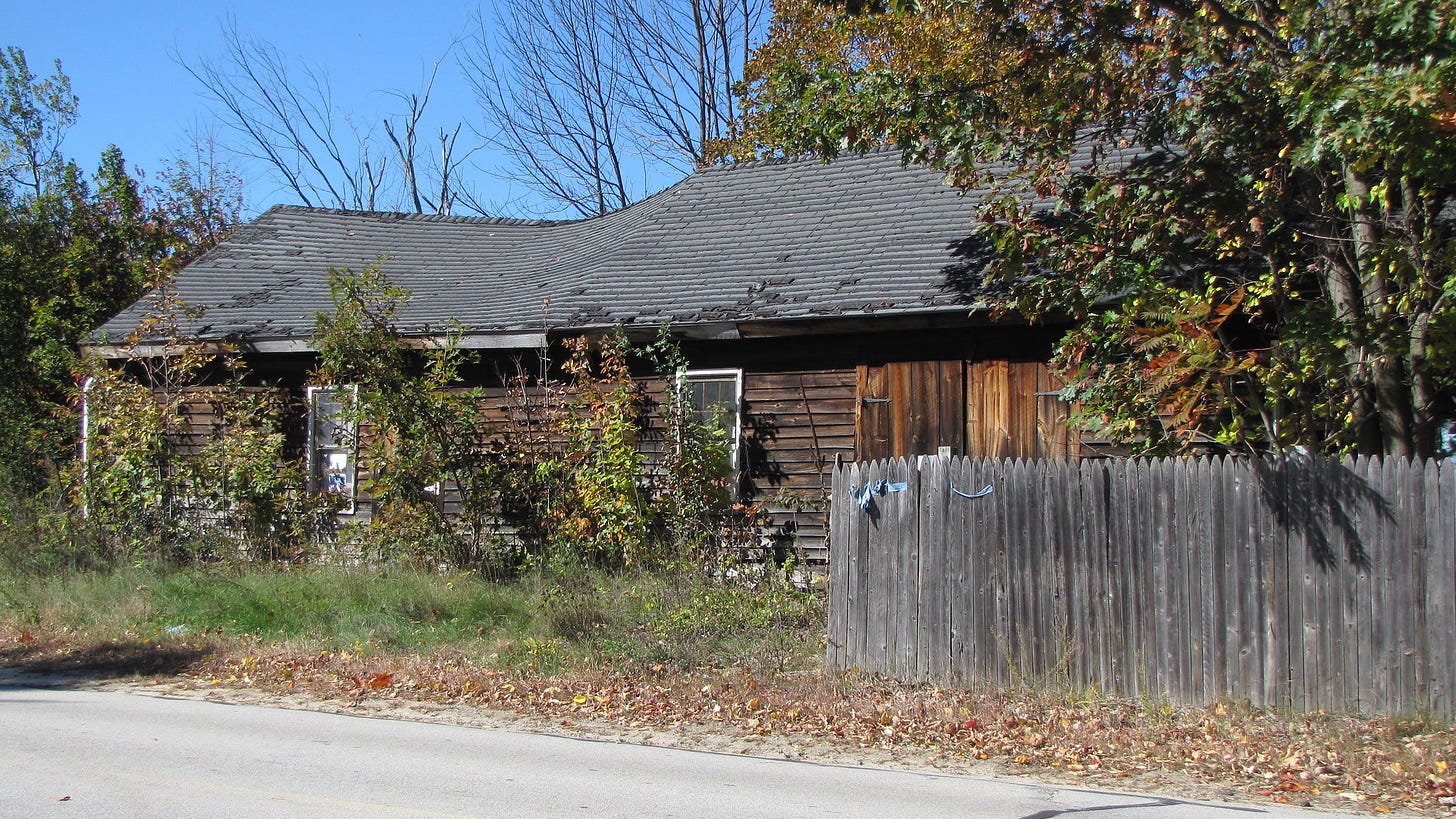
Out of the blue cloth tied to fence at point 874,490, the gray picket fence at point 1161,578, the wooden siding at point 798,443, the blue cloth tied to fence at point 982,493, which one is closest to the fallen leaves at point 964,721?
the gray picket fence at point 1161,578

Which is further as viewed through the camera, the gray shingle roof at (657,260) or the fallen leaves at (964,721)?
the gray shingle roof at (657,260)

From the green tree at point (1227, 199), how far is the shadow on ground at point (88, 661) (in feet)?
24.8

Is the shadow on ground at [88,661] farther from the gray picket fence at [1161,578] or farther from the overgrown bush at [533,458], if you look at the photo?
the gray picket fence at [1161,578]

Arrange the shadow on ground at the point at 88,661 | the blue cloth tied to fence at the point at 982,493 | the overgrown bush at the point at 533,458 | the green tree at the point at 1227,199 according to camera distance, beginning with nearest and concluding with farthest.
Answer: the green tree at the point at 1227,199 < the blue cloth tied to fence at the point at 982,493 < the shadow on ground at the point at 88,661 < the overgrown bush at the point at 533,458

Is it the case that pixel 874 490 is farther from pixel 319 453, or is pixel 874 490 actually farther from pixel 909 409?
pixel 319 453

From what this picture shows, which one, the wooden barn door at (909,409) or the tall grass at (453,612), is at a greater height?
the wooden barn door at (909,409)

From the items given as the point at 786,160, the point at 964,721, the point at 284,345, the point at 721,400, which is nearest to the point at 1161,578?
the point at 964,721

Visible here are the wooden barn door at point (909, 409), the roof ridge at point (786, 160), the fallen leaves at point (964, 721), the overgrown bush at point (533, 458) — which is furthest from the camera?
→ the roof ridge at point (786, 160)

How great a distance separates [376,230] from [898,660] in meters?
13.5

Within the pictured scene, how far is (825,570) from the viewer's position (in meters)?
11.1

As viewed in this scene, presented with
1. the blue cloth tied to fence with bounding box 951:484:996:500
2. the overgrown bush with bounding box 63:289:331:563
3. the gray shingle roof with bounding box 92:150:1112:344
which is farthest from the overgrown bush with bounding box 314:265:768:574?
the blue cloth tied to fence with bounding box 951:484:996:500

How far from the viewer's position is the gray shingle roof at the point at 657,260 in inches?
456

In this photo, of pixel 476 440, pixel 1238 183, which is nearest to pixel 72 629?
pixel 476 440

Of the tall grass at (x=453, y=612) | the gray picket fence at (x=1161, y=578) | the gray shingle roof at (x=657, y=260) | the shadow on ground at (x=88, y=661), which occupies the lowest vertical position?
the shadow on ground at (x=88, y=661)
